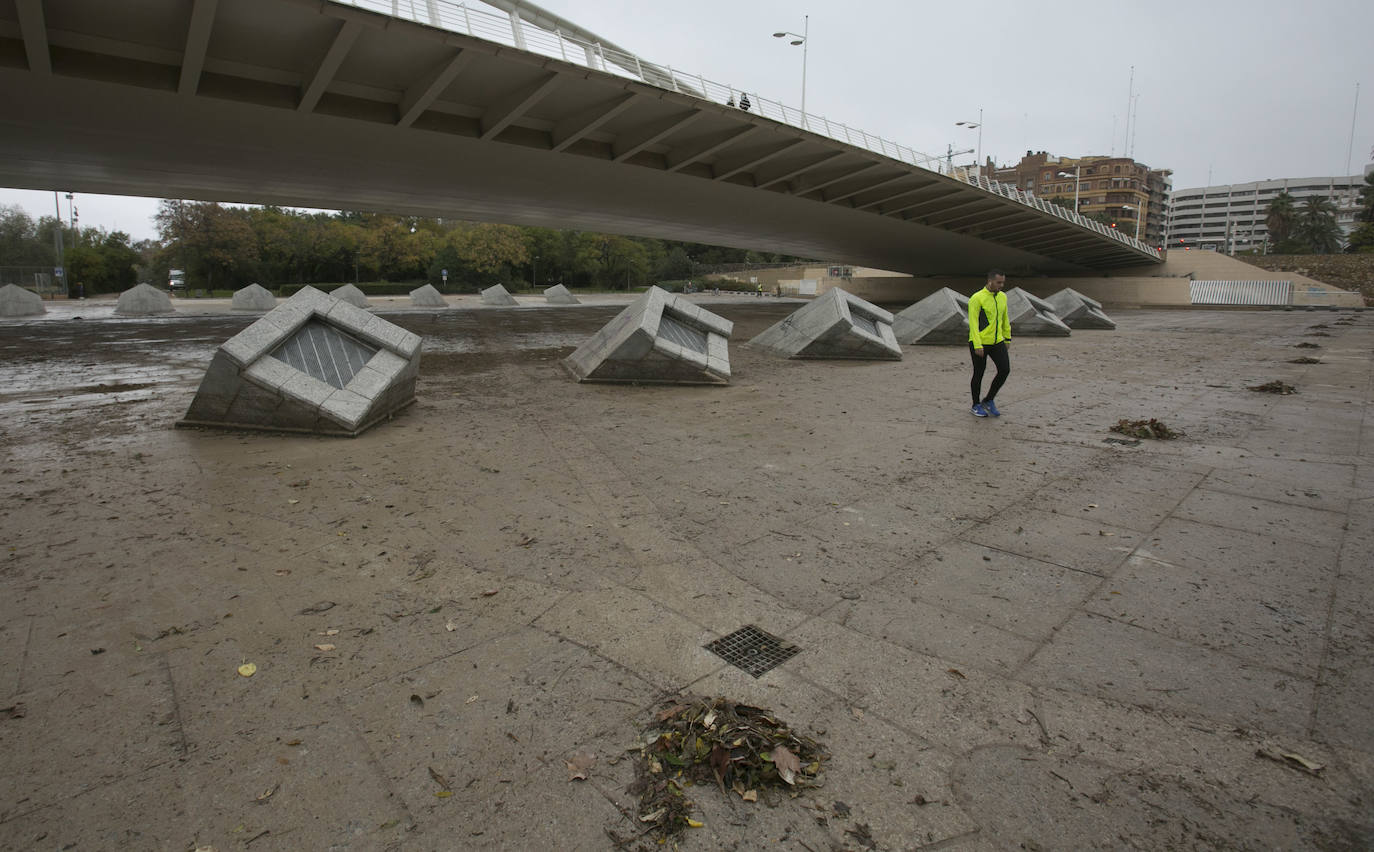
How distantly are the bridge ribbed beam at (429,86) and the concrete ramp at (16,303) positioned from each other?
21.0 meters

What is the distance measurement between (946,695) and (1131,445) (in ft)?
18.3

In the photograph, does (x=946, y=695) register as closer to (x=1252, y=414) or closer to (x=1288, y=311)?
(x=1252, y=414)

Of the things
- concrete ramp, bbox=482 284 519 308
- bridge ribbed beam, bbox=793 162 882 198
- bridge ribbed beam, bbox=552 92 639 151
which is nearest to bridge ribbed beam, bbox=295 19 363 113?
bridge ribbed beam, bbox=552 92 639 151

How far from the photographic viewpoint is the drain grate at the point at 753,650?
126 inches

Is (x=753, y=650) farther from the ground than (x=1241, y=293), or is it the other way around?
(x=1241, y=293)

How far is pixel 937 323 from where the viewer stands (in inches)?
701

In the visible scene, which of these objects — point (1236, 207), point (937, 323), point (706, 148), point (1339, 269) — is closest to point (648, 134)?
point (706, 148)

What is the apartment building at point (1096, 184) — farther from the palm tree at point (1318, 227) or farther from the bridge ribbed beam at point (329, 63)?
the bridge ribbed beam at point (329, 63)

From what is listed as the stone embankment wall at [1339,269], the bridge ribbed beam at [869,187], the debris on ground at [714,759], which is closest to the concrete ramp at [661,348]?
the debris on ground at [714,759]

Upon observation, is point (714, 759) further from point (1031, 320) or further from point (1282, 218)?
point (1282, 218)

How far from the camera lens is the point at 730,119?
72.1 ft

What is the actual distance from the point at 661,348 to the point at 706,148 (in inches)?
652

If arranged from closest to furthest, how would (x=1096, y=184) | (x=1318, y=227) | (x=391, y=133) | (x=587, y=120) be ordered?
(x=391, y=133)
(x=587, y=120)
(x=1318, y=227)
(x=1096, y=184)

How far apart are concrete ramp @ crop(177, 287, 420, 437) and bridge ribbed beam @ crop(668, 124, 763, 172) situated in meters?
17.8
